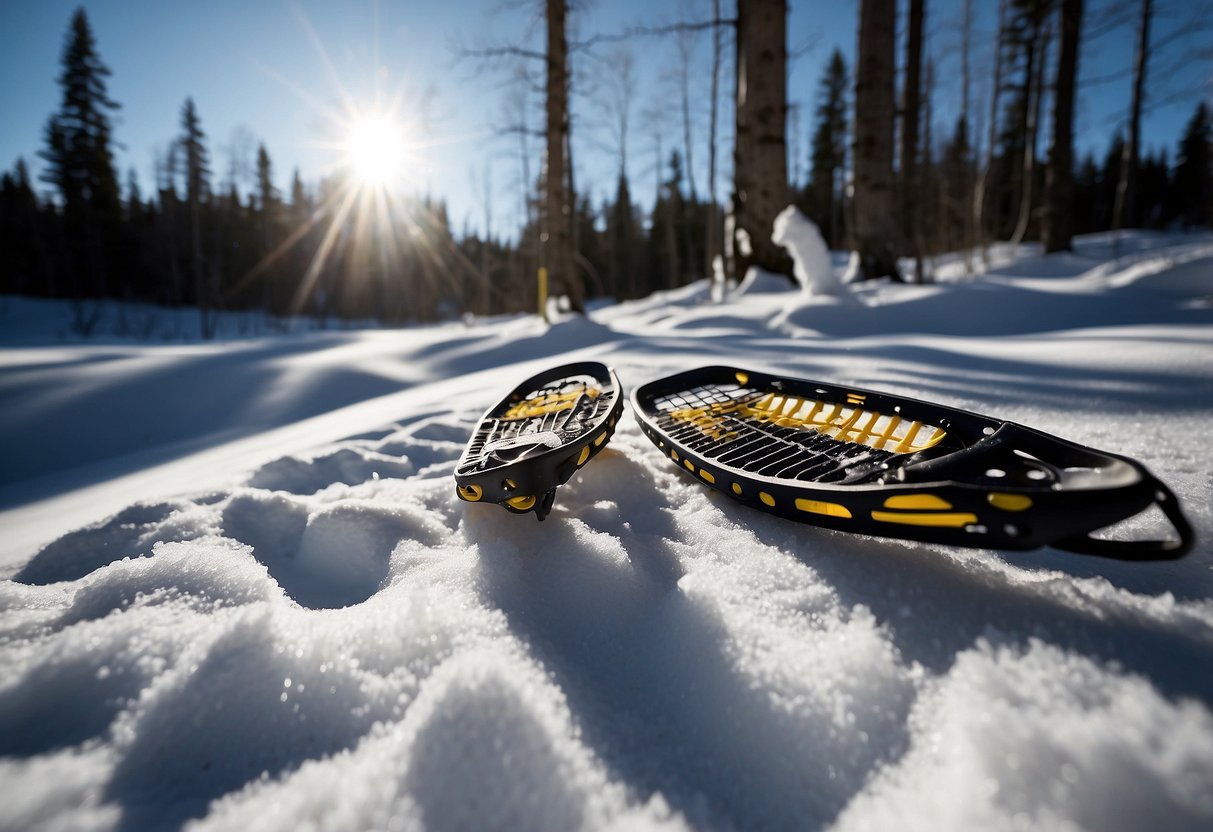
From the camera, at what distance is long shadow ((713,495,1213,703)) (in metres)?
0.69

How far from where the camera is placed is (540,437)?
1416 mm

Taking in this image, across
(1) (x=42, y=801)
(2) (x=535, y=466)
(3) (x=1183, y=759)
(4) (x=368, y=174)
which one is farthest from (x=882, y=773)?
(4) (x=368, y=174)

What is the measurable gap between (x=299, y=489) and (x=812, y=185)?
29.9 meters

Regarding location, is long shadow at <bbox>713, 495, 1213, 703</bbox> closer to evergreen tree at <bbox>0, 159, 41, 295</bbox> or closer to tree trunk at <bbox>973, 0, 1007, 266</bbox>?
tree trunk at <bbox>973, 0, 1007, 266</bbox>

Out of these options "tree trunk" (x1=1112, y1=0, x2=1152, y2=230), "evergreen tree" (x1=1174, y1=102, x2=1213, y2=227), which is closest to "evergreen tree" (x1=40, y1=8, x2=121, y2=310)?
"tree trunk" (x1=1112, y1=0, x2=1152, y2=230)

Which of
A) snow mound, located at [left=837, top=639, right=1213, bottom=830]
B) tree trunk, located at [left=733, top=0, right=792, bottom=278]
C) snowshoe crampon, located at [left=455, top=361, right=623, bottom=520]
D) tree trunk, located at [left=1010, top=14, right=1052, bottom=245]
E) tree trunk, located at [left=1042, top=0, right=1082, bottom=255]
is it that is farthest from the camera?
tree trunk, located at [left=1010, top=14, right=1052, bottom=245]

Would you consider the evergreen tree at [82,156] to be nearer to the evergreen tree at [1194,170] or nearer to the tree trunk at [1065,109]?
the tree trunk at [1065,109]

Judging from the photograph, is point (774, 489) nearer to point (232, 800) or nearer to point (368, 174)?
point (232, 800)

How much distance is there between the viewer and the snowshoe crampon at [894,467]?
72 centimetres

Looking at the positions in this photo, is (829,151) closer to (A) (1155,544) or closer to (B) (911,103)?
(B) (911,103)

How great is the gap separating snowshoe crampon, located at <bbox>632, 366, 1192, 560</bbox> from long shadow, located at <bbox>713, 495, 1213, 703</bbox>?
3.3 inches

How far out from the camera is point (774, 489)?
3.63 ft

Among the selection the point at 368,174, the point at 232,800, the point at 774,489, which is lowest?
the point at 232,800

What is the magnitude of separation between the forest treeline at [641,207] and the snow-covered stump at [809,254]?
1105mm
